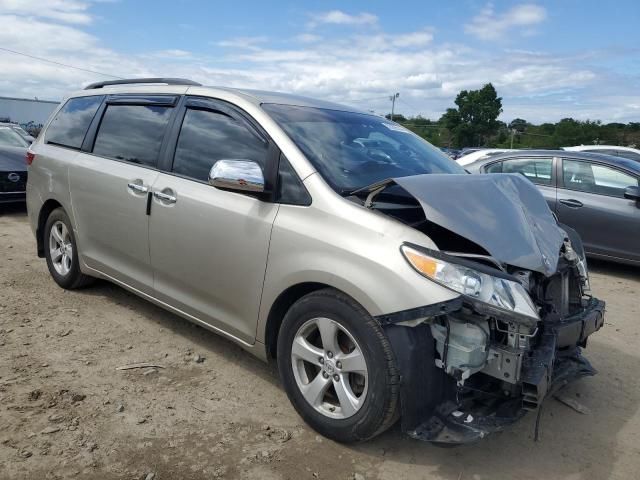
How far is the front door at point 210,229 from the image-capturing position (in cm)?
319

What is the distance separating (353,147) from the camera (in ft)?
11.4

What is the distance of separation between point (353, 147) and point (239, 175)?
2.69 feet

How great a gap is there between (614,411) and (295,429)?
2017 mm

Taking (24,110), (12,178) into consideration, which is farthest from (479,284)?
(24,110)

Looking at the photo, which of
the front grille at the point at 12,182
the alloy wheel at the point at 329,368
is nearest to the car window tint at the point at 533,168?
the alloy wheel at the point at 329,368

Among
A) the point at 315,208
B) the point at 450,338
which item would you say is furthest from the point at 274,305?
the point at 450,338

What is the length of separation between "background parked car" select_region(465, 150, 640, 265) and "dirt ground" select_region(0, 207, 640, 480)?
8.48ft

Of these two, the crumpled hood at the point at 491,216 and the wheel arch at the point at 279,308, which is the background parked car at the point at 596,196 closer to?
the crumpled hood at the point at 491,216

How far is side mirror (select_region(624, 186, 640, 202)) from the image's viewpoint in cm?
658

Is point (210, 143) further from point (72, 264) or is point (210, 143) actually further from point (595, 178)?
point (595, 178)

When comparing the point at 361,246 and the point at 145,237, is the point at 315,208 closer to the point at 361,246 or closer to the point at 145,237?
the point at 361,246

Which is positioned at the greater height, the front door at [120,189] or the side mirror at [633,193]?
the side mirror at [633,193]

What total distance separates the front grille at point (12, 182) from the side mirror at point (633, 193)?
907cm

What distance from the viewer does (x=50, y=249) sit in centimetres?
517
